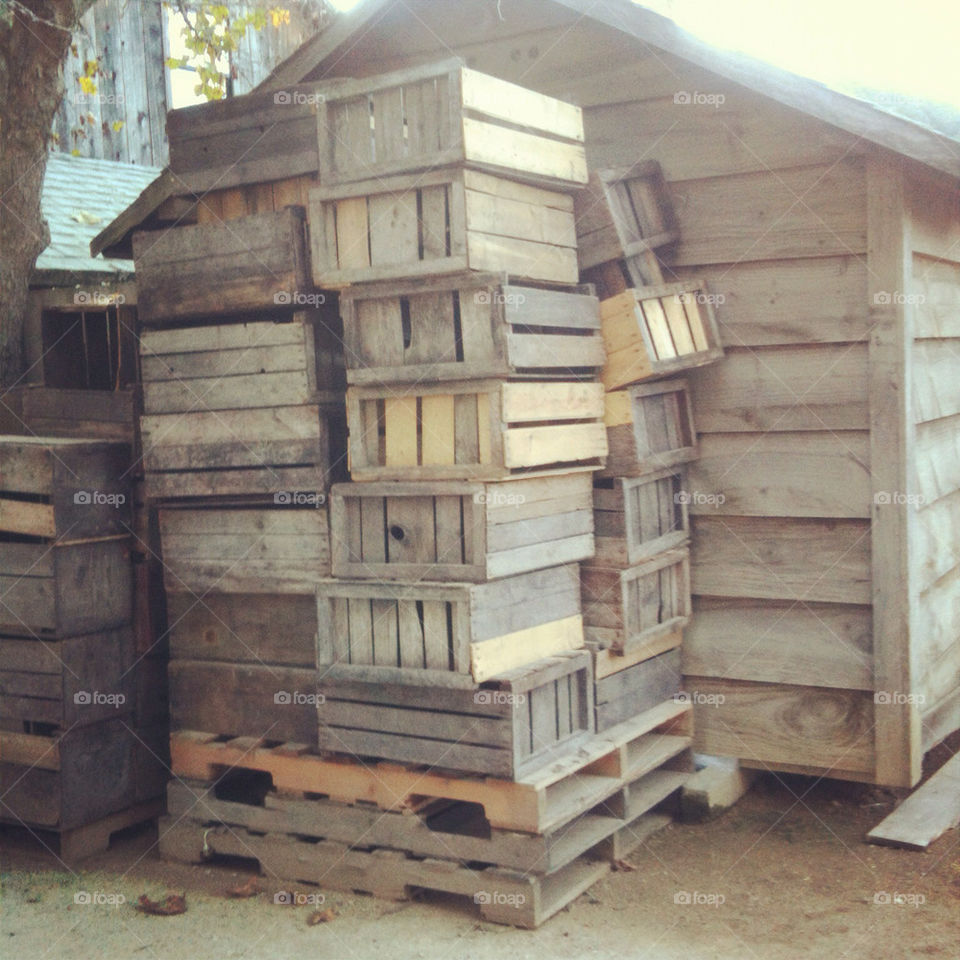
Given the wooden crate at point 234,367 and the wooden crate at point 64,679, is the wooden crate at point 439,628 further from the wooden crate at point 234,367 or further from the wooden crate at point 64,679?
the wooden crate at point 64,679

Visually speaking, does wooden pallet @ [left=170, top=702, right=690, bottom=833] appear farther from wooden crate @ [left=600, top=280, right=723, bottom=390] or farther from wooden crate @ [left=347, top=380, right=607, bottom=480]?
wooden crate @ [left=600, top=280, right=723, bottom=390]

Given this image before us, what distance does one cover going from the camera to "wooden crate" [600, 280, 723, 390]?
516cm

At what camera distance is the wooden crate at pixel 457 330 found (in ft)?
15.1

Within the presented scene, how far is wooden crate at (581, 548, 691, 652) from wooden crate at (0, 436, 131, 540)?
236 centimetres

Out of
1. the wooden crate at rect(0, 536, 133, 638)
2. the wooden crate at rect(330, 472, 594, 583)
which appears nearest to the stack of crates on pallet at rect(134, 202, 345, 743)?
the wooden crate at rect(330, 472, 594, 583)

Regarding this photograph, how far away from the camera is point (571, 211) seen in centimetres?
526

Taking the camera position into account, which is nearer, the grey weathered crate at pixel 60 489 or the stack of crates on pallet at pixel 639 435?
the stack of crates on pallet at pixel 639 435

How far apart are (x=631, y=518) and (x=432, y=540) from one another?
1.08 m

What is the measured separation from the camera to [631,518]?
5.34m

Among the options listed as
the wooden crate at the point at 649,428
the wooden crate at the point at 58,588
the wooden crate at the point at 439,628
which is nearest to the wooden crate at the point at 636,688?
the wooden crate at the point at 439,628

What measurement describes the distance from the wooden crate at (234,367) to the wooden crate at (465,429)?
0.30m

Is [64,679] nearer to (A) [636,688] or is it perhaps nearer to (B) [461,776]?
(B) [461,776]

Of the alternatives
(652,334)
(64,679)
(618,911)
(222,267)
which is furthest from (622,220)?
(64,679)

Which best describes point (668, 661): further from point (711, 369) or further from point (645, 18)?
point (645, 18)
